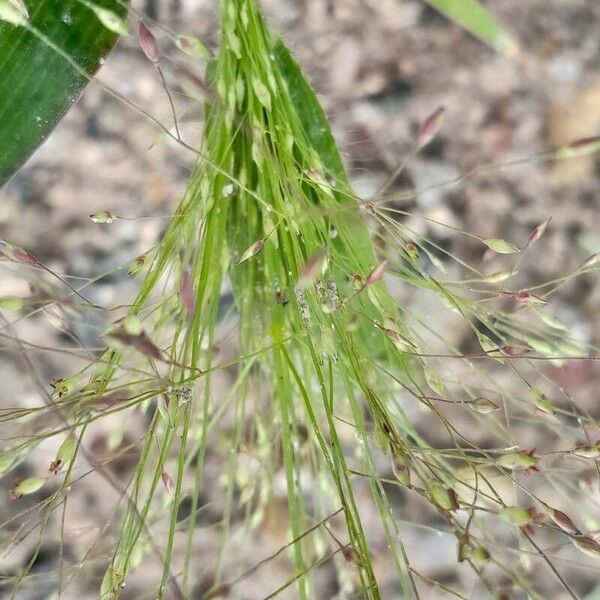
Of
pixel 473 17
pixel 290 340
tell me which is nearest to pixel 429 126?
pixel 290 340

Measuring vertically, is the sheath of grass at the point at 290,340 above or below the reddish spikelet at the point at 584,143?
below

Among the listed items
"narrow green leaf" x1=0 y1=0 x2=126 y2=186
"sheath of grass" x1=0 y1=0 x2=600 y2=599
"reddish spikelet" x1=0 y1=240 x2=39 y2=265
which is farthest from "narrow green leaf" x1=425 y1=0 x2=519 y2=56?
"reddish spikelet" x1=0 y1=240 x2=39 y2=265

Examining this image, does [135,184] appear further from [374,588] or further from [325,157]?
[374,588]

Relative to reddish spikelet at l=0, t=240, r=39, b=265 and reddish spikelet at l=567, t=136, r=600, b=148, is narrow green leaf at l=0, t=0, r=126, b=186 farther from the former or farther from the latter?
reddish spikelet at l=567, t=136, r=600, b=148

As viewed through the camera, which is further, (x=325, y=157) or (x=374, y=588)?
(x=325, y=157)

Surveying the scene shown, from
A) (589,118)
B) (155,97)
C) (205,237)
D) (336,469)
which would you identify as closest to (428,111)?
(589,118)

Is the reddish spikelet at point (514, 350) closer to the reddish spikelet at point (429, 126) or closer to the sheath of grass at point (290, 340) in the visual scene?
the sheath of grass at point (290, 340)

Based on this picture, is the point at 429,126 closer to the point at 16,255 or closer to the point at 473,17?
the point at 16,255

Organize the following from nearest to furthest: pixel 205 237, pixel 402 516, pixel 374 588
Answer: pixel 374 588
pixel 205 237
pixel 402 516

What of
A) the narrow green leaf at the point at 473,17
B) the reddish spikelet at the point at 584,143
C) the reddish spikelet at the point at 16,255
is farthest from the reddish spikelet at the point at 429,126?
the narrow green leaf at the point at 473,17
